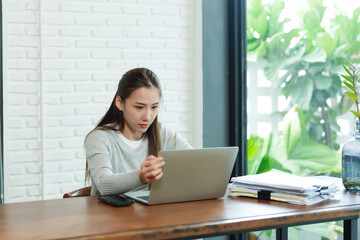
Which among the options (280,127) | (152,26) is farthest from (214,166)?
(152,26)

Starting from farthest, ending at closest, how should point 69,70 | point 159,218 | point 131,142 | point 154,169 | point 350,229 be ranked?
point 69,70, point 131,142, point 350,229, point 154,169, point 159,218

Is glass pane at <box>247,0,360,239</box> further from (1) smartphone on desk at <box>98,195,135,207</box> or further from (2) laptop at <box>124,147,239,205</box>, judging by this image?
(1) smartphone on desk at <box>98,195,135,207</box>

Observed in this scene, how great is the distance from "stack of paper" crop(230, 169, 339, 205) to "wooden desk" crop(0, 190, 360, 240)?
0.03 meters

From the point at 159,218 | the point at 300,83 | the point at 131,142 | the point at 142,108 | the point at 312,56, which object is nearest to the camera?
the point at 159,218

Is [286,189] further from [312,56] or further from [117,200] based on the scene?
[312,56]

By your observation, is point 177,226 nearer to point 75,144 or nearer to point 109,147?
point 109,147

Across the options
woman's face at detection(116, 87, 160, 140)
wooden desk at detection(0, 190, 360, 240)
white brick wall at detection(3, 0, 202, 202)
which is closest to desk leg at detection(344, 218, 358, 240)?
wooden desk at detection(0, 190, 360, 240)

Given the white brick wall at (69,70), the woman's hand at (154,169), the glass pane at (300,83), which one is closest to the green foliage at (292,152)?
→ the glass pane at (300,83)

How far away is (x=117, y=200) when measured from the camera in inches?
70.4

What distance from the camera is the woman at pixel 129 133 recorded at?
7.16ft

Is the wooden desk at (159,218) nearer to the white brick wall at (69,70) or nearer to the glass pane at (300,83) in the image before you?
the glass pane at (300,83)

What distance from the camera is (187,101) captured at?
390 centimetres

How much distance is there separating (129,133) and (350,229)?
108 cm

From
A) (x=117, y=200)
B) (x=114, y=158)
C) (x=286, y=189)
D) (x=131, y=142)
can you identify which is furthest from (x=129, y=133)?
(x=286, y=189)
